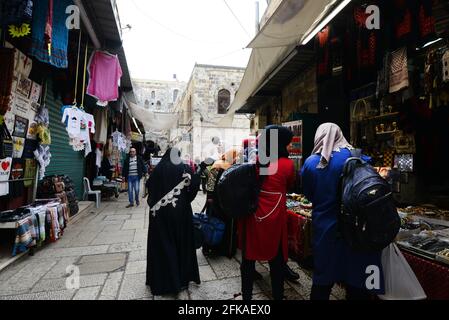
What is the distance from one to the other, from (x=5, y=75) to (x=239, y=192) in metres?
3.59

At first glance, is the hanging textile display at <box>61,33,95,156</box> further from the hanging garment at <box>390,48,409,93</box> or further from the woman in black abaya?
the hanging garment at <box>390,48,409,93</box>

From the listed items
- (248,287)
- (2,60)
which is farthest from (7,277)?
(248,287)

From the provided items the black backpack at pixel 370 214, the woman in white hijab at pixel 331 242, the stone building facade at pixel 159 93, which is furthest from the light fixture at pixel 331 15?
the stone building facade at pixel 159 93

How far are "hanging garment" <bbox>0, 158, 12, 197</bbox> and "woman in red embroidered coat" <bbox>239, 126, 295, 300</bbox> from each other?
3836 mm

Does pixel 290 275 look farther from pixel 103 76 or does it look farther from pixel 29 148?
pixel 103 76

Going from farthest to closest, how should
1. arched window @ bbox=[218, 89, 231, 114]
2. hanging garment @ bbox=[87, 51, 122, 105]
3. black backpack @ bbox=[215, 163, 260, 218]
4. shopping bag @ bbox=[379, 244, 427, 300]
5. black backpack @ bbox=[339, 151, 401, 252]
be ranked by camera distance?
1. arched window @ bbox=[218, 89, 231, 114]
2. hanging garment @ bbox=[87, 51, 122, 105]
3. black backpack @ bbox=[215, 163, 260, 218]
4. shopping bag @ bbox=[379, 244, 427, 300]
5. black backpack @ bbox=[339, 151, 401, 252]

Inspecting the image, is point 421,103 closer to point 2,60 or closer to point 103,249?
point 103,249

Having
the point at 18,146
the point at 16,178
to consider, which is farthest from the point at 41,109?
the point at 16,178

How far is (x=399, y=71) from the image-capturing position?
11.6 ft

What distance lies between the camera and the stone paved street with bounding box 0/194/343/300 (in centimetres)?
298

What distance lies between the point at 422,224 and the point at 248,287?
203 cm

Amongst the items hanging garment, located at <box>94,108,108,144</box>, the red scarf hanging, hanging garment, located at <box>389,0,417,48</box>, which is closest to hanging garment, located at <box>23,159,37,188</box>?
the red scarf hanging

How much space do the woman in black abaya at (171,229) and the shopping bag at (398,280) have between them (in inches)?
80.2

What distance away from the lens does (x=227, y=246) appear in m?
4.17
